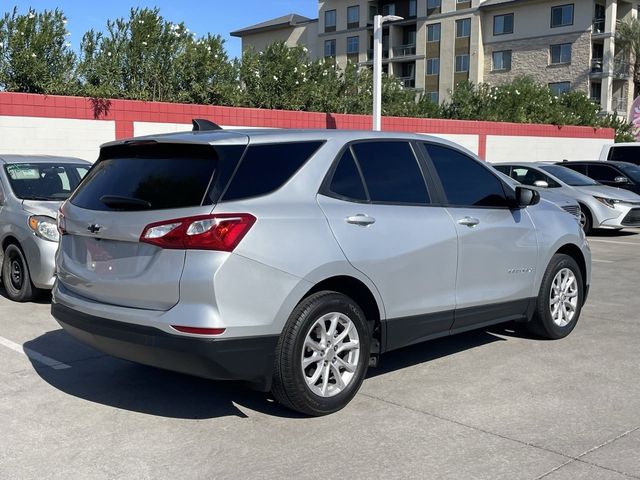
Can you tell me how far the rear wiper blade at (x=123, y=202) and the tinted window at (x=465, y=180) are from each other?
2222 millimetres

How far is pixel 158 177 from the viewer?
449 centimetres

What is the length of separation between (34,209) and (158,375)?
3.40 m

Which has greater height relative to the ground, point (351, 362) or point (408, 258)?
point (408, 258)

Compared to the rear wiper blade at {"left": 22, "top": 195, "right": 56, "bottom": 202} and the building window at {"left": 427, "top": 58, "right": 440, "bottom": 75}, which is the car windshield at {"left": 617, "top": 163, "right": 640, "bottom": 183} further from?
the building window at {"left": 427, "top": 58, "right": 440, "bottom": 75}

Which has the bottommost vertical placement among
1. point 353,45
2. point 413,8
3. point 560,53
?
point 560,53

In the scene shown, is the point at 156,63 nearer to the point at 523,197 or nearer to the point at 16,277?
the point at 16,277

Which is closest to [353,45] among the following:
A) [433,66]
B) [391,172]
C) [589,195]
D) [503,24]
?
[433,66]

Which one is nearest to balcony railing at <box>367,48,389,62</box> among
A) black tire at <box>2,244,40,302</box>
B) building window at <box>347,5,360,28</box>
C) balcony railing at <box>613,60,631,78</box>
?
building window at <box>347,5,360,28</box>

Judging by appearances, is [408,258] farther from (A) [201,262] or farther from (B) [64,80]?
(B) [64,80]

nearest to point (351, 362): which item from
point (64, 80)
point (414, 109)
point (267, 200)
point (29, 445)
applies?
point (267, 200)

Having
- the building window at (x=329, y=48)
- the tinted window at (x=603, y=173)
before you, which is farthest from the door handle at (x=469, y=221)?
the building window at (x=329, y=48)

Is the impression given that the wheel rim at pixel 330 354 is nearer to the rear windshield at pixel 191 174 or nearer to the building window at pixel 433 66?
the rear windshield at pixel 191 174

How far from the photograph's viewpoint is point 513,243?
590 centimetres

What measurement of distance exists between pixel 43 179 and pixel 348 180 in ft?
17.5
